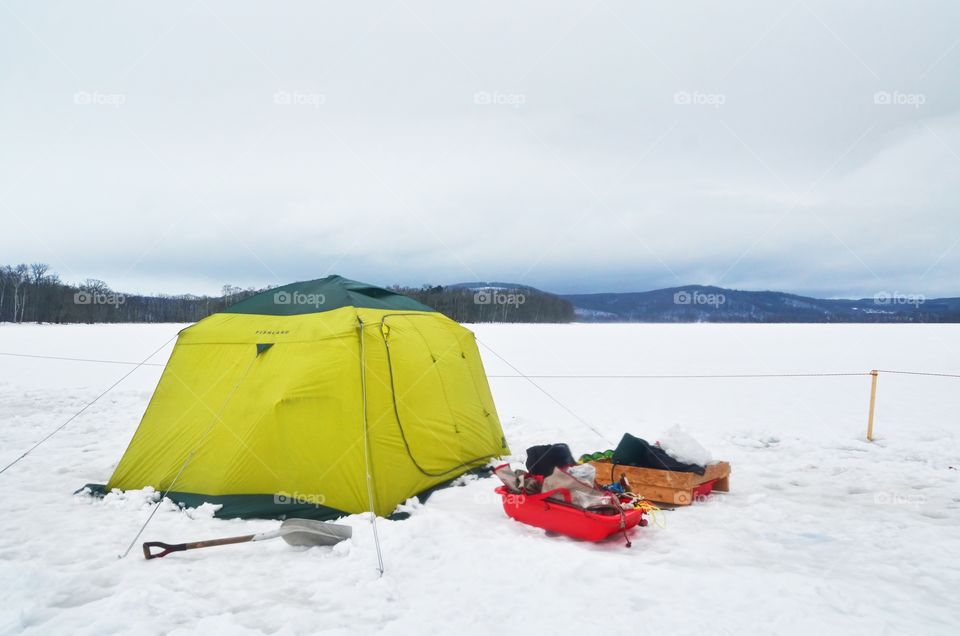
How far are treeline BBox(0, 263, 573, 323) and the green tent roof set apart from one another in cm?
4886

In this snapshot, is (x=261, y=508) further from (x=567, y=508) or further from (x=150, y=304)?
(x=150, y=304)

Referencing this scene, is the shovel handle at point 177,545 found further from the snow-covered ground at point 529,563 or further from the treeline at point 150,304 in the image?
the treeline at point 150,304

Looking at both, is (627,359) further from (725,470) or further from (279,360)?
(279,360)

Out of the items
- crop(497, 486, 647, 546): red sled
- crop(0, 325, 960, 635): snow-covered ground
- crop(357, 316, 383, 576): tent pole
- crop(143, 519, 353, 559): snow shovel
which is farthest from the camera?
crop(357, 316, 383, 576): tent pole

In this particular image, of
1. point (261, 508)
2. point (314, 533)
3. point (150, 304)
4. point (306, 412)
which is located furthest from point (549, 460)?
point (150, 304)

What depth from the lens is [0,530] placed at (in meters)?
5.36

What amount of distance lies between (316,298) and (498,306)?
3061 inches

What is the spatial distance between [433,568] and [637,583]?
1533 millimetres

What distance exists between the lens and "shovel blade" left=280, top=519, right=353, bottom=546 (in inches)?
195

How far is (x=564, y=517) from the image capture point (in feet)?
17.4

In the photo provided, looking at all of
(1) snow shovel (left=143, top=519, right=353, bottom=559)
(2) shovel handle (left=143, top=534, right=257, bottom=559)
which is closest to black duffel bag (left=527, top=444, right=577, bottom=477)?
(1) snow shovel (left=143, top=519, right=353, bottom=559)

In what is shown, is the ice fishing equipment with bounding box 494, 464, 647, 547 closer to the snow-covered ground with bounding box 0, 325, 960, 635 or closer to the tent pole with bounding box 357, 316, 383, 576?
the snow-covered ground with bounding box 0, 325, 960, 635

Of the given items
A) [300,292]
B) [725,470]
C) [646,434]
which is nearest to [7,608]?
[300,292]

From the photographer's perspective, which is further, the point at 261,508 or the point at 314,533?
the point at 261,508
